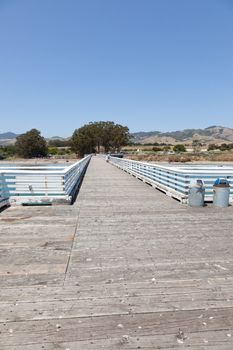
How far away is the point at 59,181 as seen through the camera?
386 inches

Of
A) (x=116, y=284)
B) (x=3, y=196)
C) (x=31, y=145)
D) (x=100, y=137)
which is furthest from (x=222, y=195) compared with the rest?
(x=31, y=145)

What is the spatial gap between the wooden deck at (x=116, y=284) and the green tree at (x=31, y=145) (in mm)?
103621

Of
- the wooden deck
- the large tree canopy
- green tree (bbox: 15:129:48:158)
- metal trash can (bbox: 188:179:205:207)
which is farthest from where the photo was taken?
green tree (bbox: 15:129:48:158)

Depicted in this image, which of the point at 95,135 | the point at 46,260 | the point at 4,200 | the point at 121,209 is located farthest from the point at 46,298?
the point at 95,135

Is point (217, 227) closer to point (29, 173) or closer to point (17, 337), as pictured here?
point (17, 337)

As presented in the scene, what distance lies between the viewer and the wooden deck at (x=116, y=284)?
2.88 m

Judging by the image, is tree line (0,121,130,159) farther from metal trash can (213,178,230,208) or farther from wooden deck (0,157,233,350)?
wooden deck (0,157,233,350)

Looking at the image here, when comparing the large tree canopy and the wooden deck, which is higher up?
the large tree canopy

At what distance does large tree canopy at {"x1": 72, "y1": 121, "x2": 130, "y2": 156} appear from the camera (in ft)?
323

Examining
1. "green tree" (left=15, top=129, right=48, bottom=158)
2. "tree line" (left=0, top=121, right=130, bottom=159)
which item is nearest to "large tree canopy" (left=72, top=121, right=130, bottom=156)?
"tree line" (left=0, top=121, right=130, bottom=159)

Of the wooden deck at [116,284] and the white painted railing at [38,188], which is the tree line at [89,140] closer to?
the white painted railing at [38,188]

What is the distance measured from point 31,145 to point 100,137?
83.4 ft

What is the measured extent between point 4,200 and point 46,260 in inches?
193

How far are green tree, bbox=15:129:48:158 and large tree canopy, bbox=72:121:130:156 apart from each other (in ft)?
45.9
